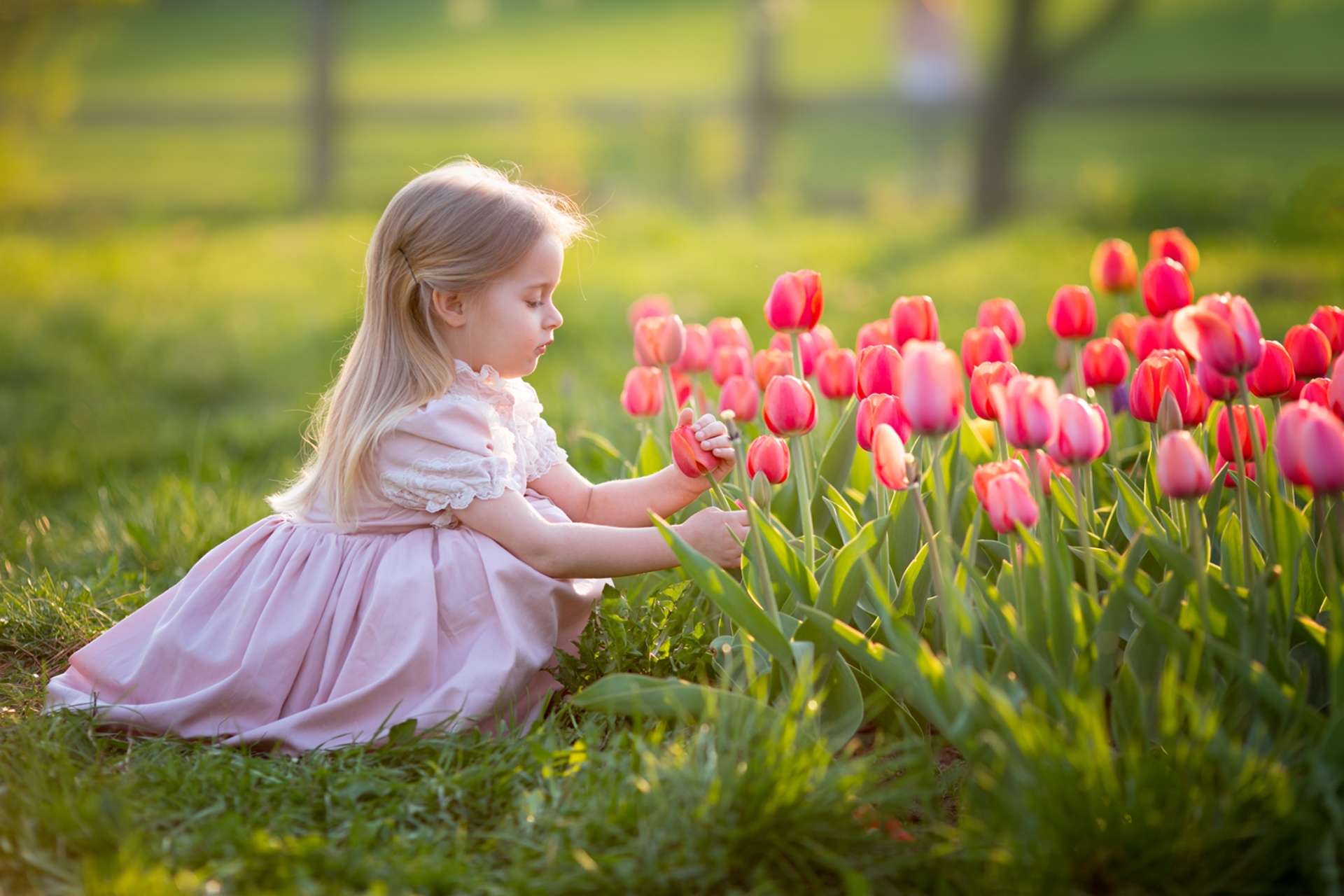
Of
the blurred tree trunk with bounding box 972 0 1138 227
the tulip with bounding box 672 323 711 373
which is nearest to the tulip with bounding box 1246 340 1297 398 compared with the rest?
the tulip with bounding box 672 323 711 373

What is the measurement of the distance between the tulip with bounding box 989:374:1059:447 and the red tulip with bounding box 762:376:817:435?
0.32 metres

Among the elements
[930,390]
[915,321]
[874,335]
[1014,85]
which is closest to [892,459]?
[930,390]

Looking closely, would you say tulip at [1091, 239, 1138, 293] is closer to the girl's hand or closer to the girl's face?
the girl's hand

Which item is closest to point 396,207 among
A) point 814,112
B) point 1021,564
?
point 1021,564

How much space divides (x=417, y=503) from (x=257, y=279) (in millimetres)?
4561

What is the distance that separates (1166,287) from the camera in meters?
2.07

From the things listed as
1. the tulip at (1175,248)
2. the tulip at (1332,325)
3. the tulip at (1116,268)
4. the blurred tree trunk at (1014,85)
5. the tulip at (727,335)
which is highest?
the blurred tree trunk at (1014,85)

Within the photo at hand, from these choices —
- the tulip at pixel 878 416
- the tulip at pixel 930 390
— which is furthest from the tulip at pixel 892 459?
the tulip at pixel 878 416

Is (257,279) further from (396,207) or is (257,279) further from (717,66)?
(717,66)

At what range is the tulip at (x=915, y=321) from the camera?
2.06 m

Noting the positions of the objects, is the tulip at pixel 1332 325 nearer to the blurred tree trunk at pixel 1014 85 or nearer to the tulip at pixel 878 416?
the tulip at pixel 878 416

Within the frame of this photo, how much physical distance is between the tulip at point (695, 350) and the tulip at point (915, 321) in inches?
18.4

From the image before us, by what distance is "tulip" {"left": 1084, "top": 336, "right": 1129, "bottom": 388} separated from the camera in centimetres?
192

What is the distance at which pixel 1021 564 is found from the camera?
5.30 ft
